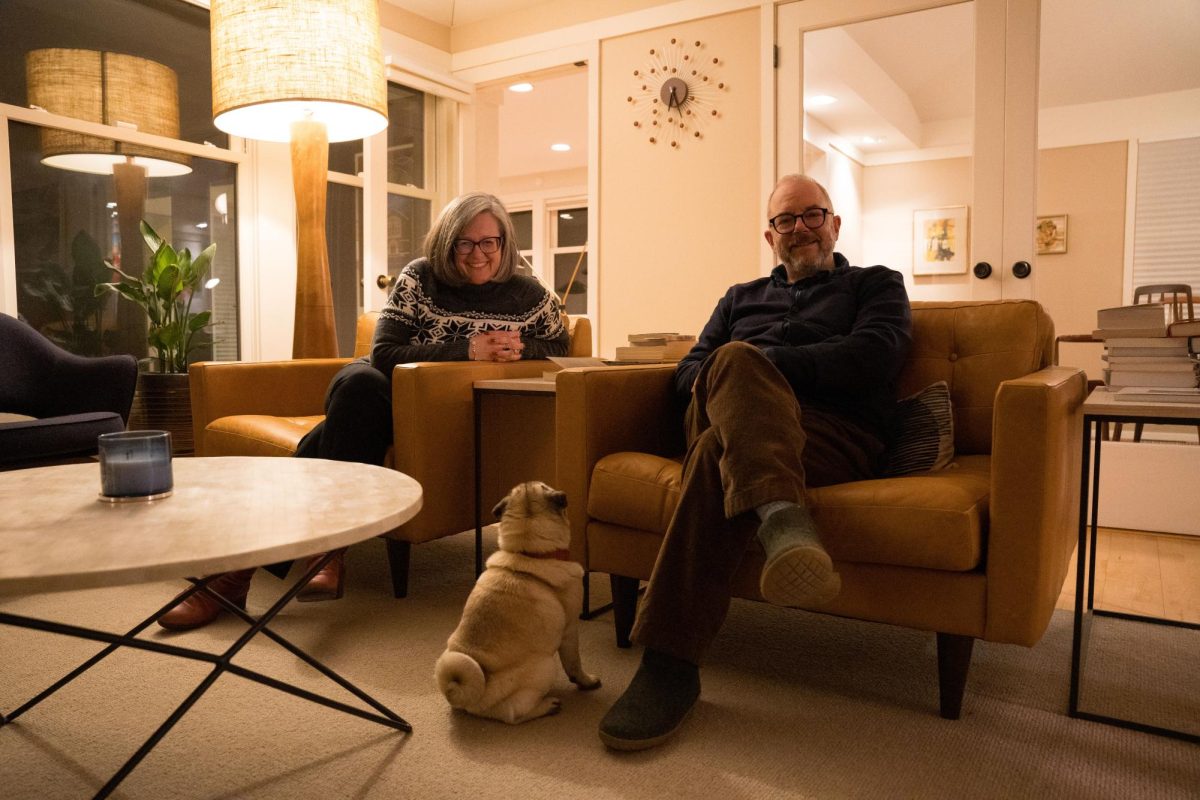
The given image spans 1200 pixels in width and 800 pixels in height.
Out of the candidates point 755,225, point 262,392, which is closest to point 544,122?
point 755,225

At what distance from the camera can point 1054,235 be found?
17.7ft

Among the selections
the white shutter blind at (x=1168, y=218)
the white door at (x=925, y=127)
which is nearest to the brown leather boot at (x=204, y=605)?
the white door at (x=925, y=127)

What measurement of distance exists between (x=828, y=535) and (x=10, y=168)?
132 inches

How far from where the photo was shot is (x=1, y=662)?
166 cm

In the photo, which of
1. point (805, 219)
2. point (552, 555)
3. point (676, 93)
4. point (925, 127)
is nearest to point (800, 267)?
point (805, 219)

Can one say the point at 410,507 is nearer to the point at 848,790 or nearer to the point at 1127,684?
the point at 848,790

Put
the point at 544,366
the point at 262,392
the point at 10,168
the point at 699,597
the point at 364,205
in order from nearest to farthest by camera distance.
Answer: the point at 699,597, the point at 544,366, the point at 262,392, the point at 10,168, the point at 364,205

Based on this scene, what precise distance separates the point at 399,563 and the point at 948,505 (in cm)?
134

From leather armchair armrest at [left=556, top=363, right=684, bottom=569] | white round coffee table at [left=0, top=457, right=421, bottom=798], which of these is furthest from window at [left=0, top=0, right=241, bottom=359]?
leather armchair armrest at [left=556, top=363, right=684, bottom=569]

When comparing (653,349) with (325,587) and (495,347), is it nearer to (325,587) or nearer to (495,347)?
(495,347)

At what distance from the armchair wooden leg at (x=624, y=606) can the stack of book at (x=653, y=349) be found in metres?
0.68

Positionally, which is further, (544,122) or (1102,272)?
(544,122)

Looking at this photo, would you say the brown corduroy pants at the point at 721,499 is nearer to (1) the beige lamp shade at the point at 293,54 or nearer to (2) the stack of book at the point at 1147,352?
(2) the stack of book at the point at 1147,352

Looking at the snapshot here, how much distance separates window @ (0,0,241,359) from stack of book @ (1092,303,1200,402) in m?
3.61
